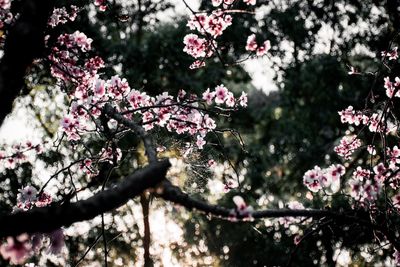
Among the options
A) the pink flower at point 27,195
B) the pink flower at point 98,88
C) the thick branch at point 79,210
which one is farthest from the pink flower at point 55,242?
the pink flower at point 98,88

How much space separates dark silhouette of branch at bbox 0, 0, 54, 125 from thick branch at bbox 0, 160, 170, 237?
2.37 feet

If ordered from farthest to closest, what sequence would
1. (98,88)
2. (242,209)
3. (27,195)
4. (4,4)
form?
(98,88) < (27,195) < (4,4) < (242,209)

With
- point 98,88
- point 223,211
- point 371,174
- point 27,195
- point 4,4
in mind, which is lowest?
point 223,211

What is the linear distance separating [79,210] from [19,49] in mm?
945

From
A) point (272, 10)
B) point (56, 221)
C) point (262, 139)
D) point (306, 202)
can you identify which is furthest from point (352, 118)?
point (262, 139)

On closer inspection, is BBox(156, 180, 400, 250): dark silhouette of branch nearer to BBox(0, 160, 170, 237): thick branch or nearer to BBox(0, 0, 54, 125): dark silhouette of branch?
BBox(0, 160, 170, 237): thick branch

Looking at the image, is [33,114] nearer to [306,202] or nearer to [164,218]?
[164,218]

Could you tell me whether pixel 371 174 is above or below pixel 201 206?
above

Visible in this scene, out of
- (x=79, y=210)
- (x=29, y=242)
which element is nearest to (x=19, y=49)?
(x=79, y=210)

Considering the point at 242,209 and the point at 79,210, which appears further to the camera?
the point at 242,209

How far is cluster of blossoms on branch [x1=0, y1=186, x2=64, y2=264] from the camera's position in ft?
5.48

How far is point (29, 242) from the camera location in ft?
7.52

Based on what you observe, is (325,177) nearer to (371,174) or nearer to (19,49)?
(371,174)

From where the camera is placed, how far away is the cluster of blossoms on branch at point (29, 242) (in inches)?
65.8
